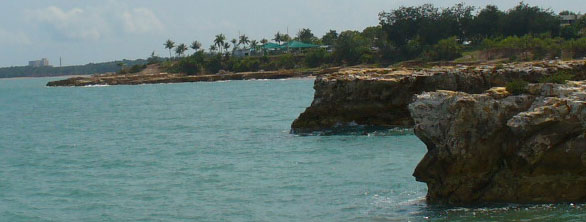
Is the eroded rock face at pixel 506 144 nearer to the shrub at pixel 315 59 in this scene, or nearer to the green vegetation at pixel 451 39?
the green vegetation at pixel 451 39

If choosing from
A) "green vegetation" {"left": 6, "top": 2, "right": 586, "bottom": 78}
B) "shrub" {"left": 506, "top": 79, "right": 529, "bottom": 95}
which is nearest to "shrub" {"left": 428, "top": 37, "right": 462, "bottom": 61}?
"green vegetation" {"left": 6, "top": 2, "right": 586, "bottom": 78}

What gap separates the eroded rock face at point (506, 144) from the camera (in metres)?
16.6

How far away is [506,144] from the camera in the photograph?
1716 cm

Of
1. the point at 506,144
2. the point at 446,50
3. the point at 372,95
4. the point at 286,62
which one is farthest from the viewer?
the point at 286,62

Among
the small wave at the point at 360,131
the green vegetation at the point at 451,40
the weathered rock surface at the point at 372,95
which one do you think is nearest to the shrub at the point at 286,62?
the green vegetation at the point at 451,40

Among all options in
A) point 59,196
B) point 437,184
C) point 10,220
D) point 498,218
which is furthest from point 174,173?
point 498,218

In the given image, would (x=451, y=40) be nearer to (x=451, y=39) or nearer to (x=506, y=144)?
(x=451, y=39)

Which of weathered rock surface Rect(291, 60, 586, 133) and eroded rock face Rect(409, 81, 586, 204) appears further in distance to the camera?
weathered rock surface Rect(291, 60, 586, 133)

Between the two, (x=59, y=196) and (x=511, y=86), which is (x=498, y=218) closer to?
(x=511, y=86)

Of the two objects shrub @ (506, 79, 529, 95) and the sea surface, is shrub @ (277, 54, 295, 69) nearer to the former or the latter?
the sea surface

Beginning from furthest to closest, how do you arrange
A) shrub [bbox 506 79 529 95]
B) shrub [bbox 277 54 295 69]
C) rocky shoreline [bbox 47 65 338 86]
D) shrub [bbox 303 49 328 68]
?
shrub [bbox 277 54 295 69] < shrub [bbox 303 49 328 68] < rocky shoreline [bbox 47 65 338 86] < shrub [bbox 506 79 529 95]

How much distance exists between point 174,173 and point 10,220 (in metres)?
7.07

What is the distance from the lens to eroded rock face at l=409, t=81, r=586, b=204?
16578 mm

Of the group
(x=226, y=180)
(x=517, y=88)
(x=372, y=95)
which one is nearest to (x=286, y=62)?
(x=372, y=95)
